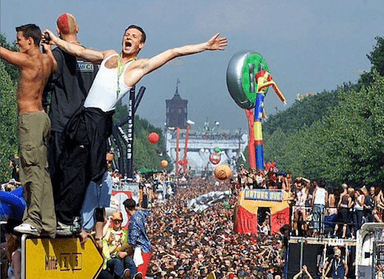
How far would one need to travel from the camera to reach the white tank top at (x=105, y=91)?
7.71 m

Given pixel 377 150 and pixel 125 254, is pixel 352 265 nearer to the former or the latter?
pixel 125 254

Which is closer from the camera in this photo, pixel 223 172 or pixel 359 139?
pixel 359 139

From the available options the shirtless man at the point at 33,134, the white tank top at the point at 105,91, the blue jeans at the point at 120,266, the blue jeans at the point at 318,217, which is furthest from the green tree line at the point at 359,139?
the shirtless man at the point at 33,134

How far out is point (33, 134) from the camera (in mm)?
7441

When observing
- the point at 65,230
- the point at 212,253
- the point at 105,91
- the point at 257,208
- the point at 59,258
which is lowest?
the point at 212,253

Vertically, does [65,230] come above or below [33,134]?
below

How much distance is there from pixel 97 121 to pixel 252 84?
4270 centimetres

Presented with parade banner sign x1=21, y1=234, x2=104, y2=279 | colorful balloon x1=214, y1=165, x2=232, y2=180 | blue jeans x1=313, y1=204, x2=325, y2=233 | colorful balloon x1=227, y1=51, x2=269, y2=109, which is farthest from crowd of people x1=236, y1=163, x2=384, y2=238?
colorful balloon x1=214, y1=165, x2=232, y2=180

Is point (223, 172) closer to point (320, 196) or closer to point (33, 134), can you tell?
point (320, 196)

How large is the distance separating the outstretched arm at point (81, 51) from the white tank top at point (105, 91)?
0.25 meters

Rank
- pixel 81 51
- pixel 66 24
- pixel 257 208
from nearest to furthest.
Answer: pixel 81 51 → pixel 66 24 → pixel 257 208

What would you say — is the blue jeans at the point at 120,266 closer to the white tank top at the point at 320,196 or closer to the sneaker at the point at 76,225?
the sneaker at the point at 76,225

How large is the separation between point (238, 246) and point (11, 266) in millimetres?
22547

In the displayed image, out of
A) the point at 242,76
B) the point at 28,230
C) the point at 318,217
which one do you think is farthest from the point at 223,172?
the point at 28,230
